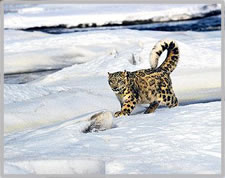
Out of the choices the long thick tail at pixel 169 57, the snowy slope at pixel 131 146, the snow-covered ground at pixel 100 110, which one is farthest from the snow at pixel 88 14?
the snowy slope at pixel 131 146

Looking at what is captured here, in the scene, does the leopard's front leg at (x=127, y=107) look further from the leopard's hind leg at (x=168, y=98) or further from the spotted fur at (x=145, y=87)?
the leopard's hind leg at (x=168, y=98)

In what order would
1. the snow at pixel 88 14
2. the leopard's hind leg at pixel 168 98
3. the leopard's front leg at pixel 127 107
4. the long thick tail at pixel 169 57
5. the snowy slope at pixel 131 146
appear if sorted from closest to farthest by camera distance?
Answer: the snowy slope at pixel 131 146 → the leopard's front leg at pixel 127 107 → the leopard's hind leg at pixel 168 98 → the long thick tail at pixel 169 57 → the snow at pixel 88 14

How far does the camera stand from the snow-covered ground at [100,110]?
4.39 m

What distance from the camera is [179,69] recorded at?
848 centimetres

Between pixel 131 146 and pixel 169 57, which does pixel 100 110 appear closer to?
pixel 131 146

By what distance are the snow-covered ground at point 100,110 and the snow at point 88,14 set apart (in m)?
0.54

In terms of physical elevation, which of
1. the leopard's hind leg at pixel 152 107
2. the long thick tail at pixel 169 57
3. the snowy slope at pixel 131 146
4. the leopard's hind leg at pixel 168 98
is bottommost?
the leopard's hind leg at pixel 152 107

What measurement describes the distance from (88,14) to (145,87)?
13.9 feet

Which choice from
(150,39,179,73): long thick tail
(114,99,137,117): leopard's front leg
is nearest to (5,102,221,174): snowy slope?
(114,99,137,117): leopard's front leg

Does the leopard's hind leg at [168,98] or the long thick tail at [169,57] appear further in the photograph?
the long thick tail at [169,57]

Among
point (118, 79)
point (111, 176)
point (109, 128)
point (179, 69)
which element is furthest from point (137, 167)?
point (179, 69)

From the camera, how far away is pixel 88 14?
35.8 feet

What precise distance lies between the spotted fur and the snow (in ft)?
9.80

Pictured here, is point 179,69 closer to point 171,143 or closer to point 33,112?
point 33,112
